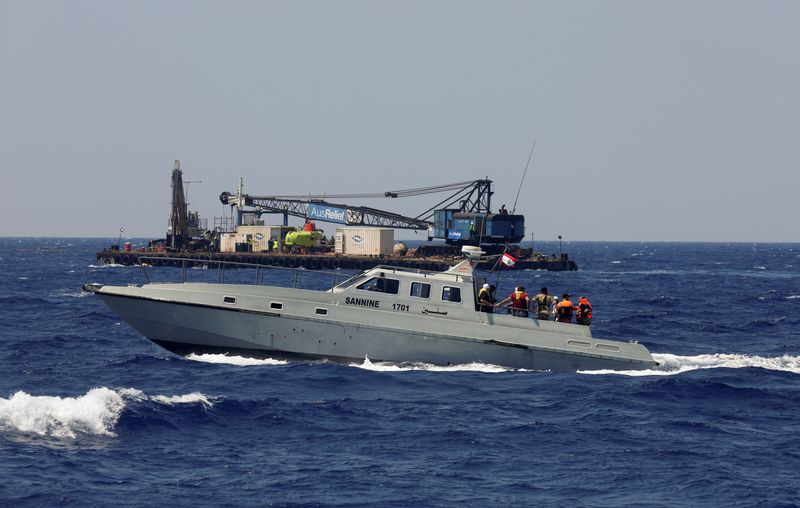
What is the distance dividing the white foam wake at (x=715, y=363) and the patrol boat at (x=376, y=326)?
90cm

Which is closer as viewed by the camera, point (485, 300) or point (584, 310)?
point (485, 300)

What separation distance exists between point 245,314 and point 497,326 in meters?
6.88

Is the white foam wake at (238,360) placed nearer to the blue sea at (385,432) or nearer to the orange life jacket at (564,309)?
the blue sea at (385,432)

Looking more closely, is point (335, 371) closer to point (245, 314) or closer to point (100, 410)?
point (245, 314)

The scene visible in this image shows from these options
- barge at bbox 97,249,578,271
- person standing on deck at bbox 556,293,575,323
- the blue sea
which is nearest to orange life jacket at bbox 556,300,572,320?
person standing on deck at bbox 556,293,575,323

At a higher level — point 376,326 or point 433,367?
point 376,326

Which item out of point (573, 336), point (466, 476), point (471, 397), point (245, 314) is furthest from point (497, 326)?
point (466, 476)

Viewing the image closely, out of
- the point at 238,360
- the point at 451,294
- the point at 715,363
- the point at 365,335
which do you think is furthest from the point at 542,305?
the point at 238,360

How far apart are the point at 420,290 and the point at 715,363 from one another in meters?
9.41

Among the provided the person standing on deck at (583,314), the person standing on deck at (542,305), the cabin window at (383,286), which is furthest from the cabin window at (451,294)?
the person standing on deck at (583,314)

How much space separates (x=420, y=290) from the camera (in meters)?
27.0

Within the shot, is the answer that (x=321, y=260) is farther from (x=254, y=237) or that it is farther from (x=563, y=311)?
(x=563, y=311)

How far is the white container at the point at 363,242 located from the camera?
105625 mm

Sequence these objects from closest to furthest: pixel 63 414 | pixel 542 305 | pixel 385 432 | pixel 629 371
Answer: pixel 63 414 → pixel 385 432 → pixel 629 371 → pixel 542 305
